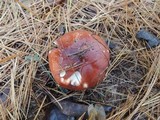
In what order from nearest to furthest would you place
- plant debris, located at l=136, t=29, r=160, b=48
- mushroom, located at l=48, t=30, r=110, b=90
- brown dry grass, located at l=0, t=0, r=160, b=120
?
mushroom, located at l=48, t=30, r=110, b=90, brown dry grass, located at l=0, t=0, r=160, b=120, plant debris, located at l=136, t=29, r=160, b=48

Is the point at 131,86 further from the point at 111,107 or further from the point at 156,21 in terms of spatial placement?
the point at 156,21

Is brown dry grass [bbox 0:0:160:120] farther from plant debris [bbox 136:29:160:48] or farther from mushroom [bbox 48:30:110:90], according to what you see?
mushroom [bbox 48:30:110:90]

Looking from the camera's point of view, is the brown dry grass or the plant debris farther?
the plant debris

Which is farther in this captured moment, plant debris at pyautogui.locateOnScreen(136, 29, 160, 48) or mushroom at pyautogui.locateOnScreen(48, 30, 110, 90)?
plant debris at pyautogui.locateOnScreen(136, 29, 160, 48)

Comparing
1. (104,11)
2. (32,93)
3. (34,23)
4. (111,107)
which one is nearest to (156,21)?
(104,11)

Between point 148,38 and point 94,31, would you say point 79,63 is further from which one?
point 148,38

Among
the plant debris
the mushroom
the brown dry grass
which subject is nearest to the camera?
the mushroom

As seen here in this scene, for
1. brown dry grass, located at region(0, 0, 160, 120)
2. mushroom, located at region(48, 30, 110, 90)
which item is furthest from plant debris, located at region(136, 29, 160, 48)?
mushroom, located at region(48, 30, 110, 90)
